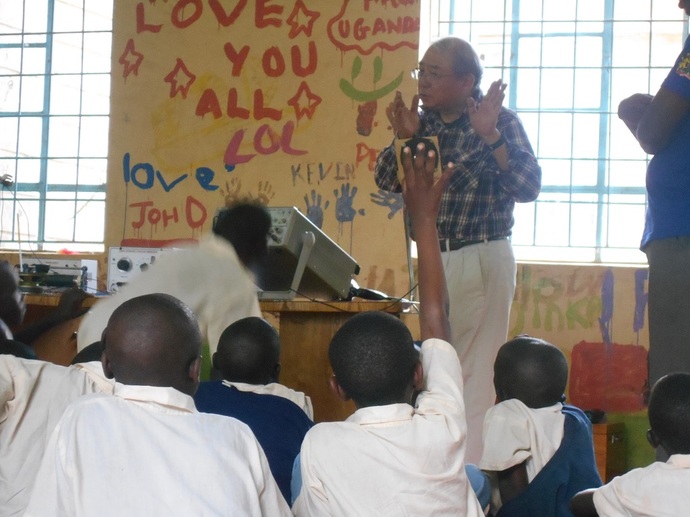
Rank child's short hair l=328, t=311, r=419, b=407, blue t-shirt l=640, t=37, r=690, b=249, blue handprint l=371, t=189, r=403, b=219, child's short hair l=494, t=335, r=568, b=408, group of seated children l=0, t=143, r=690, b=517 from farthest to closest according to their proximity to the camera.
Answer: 1. blue handprint l=371, t=189, r=403, b=219
2. blue t-shirt l=640, t=37, r=690, b=249
3. child's short hair l=494, t=335, r=568, b=408
4. child's short hair l=328, t=311, r=419, b=407
5. group of seated children l=0, t=143, r=690, b=517

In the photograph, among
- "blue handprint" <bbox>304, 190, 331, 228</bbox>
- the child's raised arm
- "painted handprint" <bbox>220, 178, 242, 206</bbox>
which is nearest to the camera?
the child's raised arm

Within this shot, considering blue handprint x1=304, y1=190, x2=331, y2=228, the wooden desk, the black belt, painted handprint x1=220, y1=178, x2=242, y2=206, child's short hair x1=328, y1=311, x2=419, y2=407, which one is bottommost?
the wooden desk

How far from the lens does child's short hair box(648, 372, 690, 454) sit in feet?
5.84

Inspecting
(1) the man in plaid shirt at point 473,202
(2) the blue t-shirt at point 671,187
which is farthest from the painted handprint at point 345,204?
(2) the blue t-shirt at point 671,187

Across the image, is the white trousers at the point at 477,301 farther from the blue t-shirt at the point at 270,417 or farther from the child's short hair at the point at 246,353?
the blue t-shirt at the point at 270,417

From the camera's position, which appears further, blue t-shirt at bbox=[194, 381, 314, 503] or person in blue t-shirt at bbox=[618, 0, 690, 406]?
person in blue t-shirt at bbox=[618, 0, 690, 406]

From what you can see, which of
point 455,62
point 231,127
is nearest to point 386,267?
point 231,127

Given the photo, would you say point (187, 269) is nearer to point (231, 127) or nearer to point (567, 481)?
point (567, 481)

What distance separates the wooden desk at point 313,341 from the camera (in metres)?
3.68

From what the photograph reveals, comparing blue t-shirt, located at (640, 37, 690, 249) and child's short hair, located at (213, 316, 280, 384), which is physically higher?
blue t-shirt, located at (640, 37, 690, 249)

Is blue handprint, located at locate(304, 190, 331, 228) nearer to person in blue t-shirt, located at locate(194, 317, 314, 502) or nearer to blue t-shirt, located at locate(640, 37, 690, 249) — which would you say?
person in blue t-shirt, located at locate(194, 317, 314, 502)

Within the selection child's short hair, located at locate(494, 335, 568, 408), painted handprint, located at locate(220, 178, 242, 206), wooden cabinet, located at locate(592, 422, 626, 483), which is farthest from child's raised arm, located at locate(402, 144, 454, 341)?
painted handprint, located at locate(220, 178, 242, 206)

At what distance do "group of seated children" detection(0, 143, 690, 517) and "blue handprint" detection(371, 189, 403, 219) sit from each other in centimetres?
359

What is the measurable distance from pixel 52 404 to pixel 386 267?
3.95 meters
